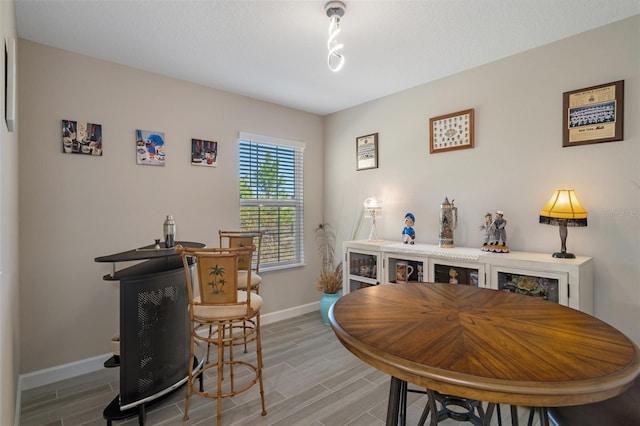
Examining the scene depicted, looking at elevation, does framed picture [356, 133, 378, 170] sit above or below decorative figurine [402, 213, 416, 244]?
above

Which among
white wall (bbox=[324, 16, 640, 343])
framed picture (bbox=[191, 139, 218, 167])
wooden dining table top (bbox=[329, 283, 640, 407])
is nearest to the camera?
wooden dining table top (bbox=[329, 283, 640, 407])

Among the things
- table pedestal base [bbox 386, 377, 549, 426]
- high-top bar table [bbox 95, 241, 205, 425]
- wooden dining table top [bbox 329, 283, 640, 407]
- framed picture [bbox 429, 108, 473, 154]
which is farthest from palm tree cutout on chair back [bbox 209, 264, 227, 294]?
framed picture [bbox 429, 108, 473, 154]

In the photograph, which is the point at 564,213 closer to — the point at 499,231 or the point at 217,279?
the point at 499,231

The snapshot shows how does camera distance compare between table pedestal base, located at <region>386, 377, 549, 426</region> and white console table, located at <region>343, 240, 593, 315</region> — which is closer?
table pedestal base, located at <region>386, 377, 549, 426</region>

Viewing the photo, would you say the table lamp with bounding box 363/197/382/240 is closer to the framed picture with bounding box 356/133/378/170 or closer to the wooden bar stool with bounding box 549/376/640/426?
the framed picture with bounding box 356/133/378/170

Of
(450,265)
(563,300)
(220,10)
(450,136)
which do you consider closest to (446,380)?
(563,300)

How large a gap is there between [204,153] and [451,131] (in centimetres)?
243

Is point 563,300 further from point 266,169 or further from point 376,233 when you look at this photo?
point 266,169

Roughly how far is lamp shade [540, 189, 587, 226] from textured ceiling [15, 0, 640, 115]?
45.8 inches

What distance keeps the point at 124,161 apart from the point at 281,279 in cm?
207

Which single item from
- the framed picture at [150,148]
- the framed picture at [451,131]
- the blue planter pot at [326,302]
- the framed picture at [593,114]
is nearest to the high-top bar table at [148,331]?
the framed picture at [150,148]

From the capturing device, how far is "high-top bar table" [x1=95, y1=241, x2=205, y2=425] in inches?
72.6

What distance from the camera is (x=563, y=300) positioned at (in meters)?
2.00

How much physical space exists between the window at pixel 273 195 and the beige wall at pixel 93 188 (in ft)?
0.77
